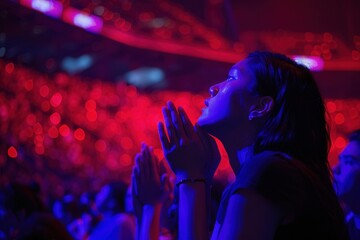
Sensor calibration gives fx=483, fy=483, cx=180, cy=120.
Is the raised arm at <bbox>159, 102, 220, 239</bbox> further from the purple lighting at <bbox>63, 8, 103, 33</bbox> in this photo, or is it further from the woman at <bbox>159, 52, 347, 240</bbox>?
the purple lighting at <bbox>63, 8, 103, 33</bbox>

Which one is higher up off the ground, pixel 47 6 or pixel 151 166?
pixel 47 6

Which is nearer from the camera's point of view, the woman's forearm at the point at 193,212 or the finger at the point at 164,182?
the woman's forearm at the point at 193,212

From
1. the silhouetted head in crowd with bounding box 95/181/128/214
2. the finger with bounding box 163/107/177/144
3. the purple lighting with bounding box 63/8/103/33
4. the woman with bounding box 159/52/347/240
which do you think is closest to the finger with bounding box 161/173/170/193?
the woman with bounding box 159/52/347/240

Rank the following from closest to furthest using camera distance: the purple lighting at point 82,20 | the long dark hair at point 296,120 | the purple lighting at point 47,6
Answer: the long dark hair at point 296,120, the purple lighting at point 47,6, the purple lighting at point 82,20

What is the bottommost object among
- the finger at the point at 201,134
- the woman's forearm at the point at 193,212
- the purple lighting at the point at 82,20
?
the woman's forearm at the point at 193,212

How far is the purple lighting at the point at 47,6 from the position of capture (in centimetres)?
845

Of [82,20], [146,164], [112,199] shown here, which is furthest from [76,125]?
[146,164]

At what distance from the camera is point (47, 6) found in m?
8.70

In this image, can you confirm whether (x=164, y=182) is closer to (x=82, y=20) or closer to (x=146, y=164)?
(x=146, y=164)

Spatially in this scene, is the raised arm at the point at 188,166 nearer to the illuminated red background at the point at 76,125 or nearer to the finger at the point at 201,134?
the finger at the point at 201,134

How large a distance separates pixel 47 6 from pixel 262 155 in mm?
8185

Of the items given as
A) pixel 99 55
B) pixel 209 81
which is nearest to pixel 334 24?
pixel 209 81

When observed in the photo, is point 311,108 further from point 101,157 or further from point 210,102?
point 101,157

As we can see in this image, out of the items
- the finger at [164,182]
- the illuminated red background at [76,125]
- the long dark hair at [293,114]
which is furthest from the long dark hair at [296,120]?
the illuminated red background at [76,125]
